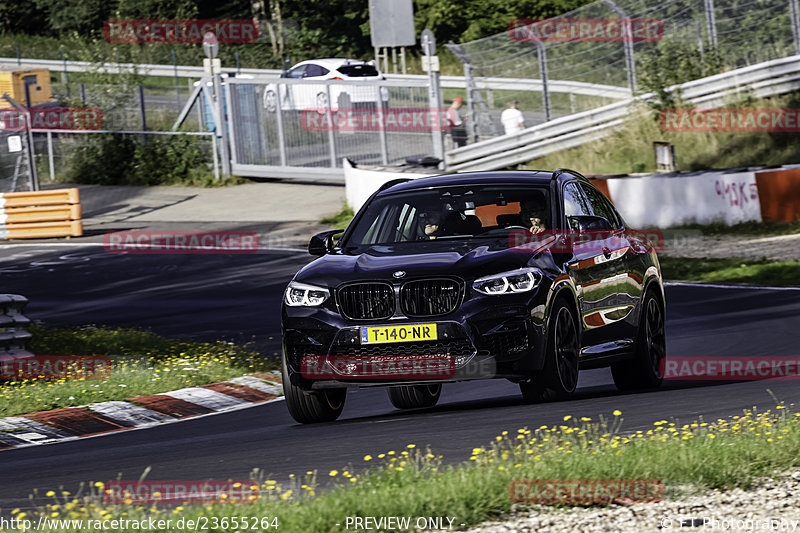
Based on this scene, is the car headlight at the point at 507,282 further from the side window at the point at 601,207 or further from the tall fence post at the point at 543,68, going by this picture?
the tall fence post at the point at 543,68

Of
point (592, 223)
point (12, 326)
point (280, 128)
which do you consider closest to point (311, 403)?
point (592, 223)

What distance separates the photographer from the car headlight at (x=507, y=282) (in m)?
9.26

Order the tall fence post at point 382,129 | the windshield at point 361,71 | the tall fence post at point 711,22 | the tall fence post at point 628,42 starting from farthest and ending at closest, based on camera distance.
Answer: the windshield at point 361,71
the tall fence post at point 382,129
the tall fence post at point 628,42
the tall fence post at point 711,22

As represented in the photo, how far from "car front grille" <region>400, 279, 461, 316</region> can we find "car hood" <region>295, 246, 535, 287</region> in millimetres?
59

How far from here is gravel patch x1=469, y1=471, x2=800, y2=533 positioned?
580cm

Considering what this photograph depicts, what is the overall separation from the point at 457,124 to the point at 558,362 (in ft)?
77.2

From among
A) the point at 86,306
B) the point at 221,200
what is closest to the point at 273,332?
the point at 86,306

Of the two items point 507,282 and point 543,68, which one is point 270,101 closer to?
point 543,68

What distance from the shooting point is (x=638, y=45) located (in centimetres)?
3091

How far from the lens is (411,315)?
930cm

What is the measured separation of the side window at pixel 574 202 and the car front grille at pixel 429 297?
1608 millimetres

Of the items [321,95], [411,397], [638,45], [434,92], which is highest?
[638,45]

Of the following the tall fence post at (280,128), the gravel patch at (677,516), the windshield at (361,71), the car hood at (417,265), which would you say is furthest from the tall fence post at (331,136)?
the gravel patch at (677,516)

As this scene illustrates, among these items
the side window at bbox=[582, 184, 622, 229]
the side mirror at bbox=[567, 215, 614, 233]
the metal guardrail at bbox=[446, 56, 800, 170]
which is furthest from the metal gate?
the side mirror at bbox=[567, 215, 614, 233]
